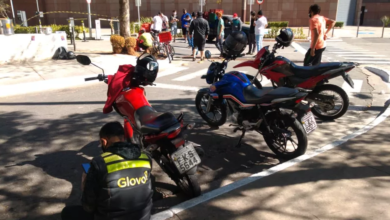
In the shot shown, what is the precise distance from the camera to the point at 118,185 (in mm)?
2172

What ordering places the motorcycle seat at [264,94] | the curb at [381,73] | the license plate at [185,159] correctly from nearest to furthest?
the license plate at [185,159]
the motorcycle seat at [264,94]
the curb at [381,73]

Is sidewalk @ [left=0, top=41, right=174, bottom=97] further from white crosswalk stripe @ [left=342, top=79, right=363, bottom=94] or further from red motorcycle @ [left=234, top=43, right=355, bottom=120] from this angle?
white crosswalk stripe @ [left=342, top=79, right=363, bottom=94]

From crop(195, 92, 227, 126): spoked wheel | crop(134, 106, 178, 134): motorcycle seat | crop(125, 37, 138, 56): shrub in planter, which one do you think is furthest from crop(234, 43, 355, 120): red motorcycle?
crop(125, 37, 138, 56): shrub in planter

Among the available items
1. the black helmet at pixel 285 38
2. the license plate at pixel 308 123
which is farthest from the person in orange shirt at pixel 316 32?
the license plate at pixel 308 123

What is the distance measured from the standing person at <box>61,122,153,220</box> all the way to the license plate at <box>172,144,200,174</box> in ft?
2.83

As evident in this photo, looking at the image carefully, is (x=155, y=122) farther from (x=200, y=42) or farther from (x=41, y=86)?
(x=200, y=42)

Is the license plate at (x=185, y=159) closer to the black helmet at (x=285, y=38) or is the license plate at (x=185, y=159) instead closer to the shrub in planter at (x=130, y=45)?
the black helmet at (x=285, y=38)

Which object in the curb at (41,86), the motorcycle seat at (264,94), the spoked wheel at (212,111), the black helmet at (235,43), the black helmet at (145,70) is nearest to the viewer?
the black helmet at (145,70)

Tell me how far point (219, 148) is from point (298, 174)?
1348mm

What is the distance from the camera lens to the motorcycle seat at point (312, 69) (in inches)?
213

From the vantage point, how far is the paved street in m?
3.56

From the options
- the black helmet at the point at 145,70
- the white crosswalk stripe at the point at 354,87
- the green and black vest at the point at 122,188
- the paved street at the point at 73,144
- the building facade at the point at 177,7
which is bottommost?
the paved street at the point at 73,144

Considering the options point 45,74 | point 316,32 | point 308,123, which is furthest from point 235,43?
point 45,74

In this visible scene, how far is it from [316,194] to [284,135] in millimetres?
1011
